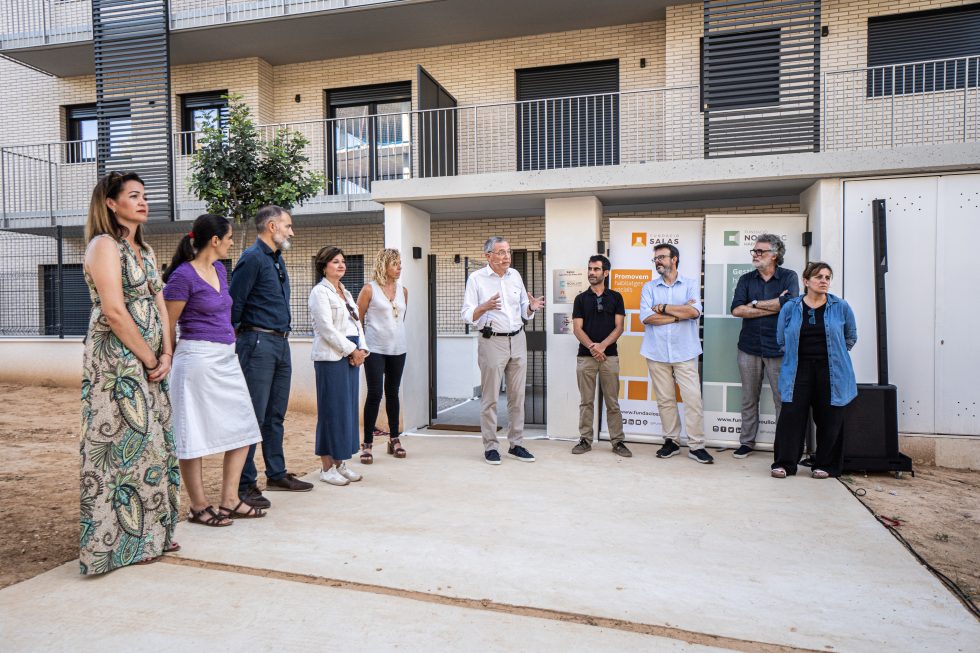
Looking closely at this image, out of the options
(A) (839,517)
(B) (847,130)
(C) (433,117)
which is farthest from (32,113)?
(A) (839,517)

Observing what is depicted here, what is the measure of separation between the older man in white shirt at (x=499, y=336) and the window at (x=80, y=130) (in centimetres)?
1350

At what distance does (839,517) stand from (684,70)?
9.24 m

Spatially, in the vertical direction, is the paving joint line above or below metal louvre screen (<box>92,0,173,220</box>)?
below

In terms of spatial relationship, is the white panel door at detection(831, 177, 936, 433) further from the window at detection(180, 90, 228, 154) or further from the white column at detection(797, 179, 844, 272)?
the window at detection(180, 90, 228, 154)

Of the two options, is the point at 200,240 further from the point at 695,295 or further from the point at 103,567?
the point at 695,295

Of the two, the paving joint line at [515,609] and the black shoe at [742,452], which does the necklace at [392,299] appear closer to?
the paving joint line at [515,609]

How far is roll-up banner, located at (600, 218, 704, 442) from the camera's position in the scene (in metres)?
7.13

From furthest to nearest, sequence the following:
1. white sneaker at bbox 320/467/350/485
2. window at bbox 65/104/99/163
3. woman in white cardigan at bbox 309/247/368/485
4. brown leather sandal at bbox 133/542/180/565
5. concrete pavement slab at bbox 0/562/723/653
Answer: window at bbox 65/104/99/163 < white sneaker at bbox 320/467/350/485 < woman in white cardigan at bbox 309/247/368/485 < brown leather sandal at bbox 133/542/180/565 < concrete pavement slab at bbox 0/562/723/653

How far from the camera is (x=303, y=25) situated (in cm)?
1293

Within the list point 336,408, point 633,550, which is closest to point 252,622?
point 633,550

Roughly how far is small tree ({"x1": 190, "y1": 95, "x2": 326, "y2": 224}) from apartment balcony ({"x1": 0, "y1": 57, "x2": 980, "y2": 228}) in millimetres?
2198

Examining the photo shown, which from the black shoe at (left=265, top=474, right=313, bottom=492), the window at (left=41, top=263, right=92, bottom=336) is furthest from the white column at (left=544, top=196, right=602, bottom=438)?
the window at (left=41, top=263, right=92, bottom=336)

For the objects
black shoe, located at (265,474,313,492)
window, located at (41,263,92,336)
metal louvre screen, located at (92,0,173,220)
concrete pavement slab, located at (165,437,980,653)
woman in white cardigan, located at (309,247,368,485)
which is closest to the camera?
concrete pavement slab, located at (165,437,980,653)

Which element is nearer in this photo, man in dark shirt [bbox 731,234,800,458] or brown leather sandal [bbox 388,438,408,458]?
man in dark shirt [bbox 731,234,800,458]
